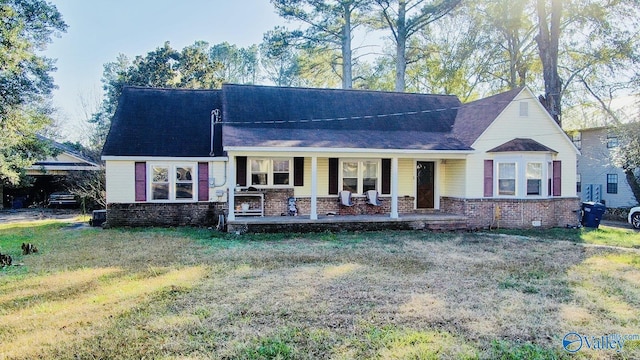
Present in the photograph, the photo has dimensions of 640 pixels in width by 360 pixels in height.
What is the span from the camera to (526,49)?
24.0 m

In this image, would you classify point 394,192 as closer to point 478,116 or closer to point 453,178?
point 453,178

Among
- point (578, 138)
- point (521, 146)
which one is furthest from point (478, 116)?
point (578, 138)

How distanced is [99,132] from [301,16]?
16813mm

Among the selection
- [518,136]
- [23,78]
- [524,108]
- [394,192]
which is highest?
[23,78]

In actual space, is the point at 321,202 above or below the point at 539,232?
above

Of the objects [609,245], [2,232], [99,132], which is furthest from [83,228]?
[99,132]

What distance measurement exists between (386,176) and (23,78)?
1532 centimetres

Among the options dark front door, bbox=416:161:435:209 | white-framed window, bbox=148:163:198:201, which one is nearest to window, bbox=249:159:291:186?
white-framed window, bbox=148:163:198:201

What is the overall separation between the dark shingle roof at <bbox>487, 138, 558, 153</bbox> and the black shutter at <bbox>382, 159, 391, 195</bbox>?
345 centimetres

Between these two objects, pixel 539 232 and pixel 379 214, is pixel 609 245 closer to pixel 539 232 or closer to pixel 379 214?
pixel 539 232

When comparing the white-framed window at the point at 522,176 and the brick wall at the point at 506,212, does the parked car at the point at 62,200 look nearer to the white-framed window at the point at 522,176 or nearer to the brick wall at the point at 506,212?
the brick wall at the point at 506,212

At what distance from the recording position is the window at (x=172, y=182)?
13539 mm

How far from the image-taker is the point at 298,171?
14.0 m

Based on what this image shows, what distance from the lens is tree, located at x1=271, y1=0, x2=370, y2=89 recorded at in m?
23.6
